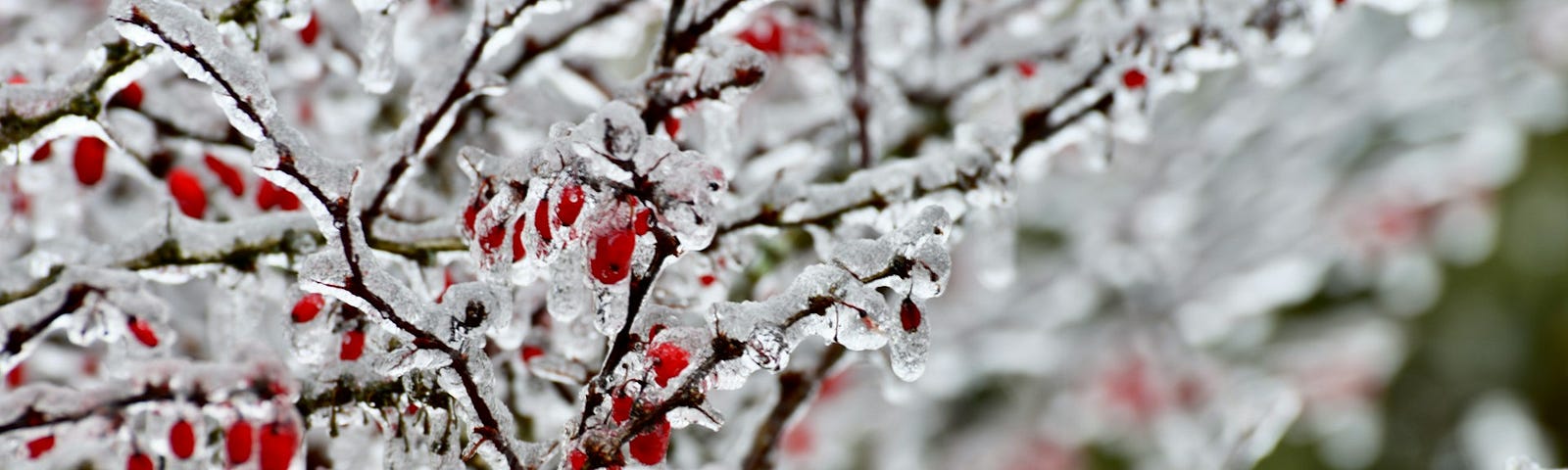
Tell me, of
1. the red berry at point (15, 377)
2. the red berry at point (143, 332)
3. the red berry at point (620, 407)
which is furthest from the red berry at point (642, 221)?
the red berry at point (15, 377)

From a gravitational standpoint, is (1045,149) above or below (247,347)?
above

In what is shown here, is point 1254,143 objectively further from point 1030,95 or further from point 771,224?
point 771,224

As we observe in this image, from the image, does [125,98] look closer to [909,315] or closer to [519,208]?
[519,208]

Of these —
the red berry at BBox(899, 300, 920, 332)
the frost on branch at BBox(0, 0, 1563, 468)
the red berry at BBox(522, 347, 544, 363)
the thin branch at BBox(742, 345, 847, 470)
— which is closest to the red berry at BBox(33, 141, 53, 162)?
the frost on branch at BBox(0, 0, 1563, 468)

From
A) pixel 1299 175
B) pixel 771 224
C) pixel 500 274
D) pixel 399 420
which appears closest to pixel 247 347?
pixel 399 420

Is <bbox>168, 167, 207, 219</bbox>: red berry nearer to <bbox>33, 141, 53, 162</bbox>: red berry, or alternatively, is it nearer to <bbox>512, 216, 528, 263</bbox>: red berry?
<bbox>33, 141, 53, 162</bbox>: red berry
